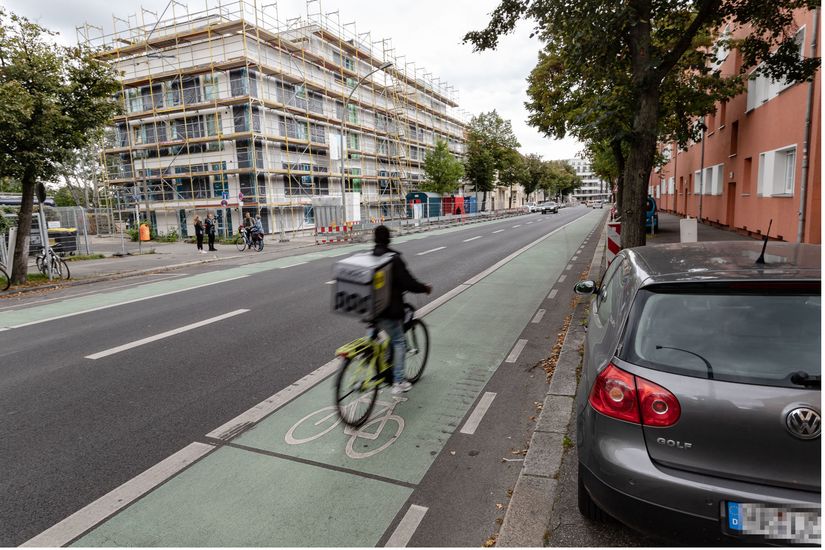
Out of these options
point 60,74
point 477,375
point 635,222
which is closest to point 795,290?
point 477,375

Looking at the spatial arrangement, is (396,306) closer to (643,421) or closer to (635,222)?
(643,421)

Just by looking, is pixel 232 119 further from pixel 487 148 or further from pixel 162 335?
pixel 487 148

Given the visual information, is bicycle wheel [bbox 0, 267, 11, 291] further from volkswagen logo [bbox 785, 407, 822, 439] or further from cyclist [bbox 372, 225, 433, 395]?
volkswagen logo [bbox 785, 407, 822, 439]

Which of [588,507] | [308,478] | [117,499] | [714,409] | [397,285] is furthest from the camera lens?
[397,285]

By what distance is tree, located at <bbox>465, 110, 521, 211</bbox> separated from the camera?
6412cm

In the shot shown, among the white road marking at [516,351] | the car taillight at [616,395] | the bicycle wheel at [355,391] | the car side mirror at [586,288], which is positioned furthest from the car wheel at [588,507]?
the white road marking at [516,351]

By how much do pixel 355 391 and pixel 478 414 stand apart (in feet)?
3.76

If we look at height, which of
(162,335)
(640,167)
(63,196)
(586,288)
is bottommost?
(162,335)

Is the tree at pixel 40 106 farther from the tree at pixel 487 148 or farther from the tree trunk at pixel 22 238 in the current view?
the tree at pixel 487 148

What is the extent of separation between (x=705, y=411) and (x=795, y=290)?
0.73 metres

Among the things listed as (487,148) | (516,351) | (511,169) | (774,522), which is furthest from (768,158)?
(511,169)

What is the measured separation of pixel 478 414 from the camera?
4.50m

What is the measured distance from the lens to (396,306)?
4477mm

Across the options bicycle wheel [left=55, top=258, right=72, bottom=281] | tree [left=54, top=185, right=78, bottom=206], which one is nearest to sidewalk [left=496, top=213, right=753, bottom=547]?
bicycle wheel [left=55, top=258, right=72, bottom=281]
